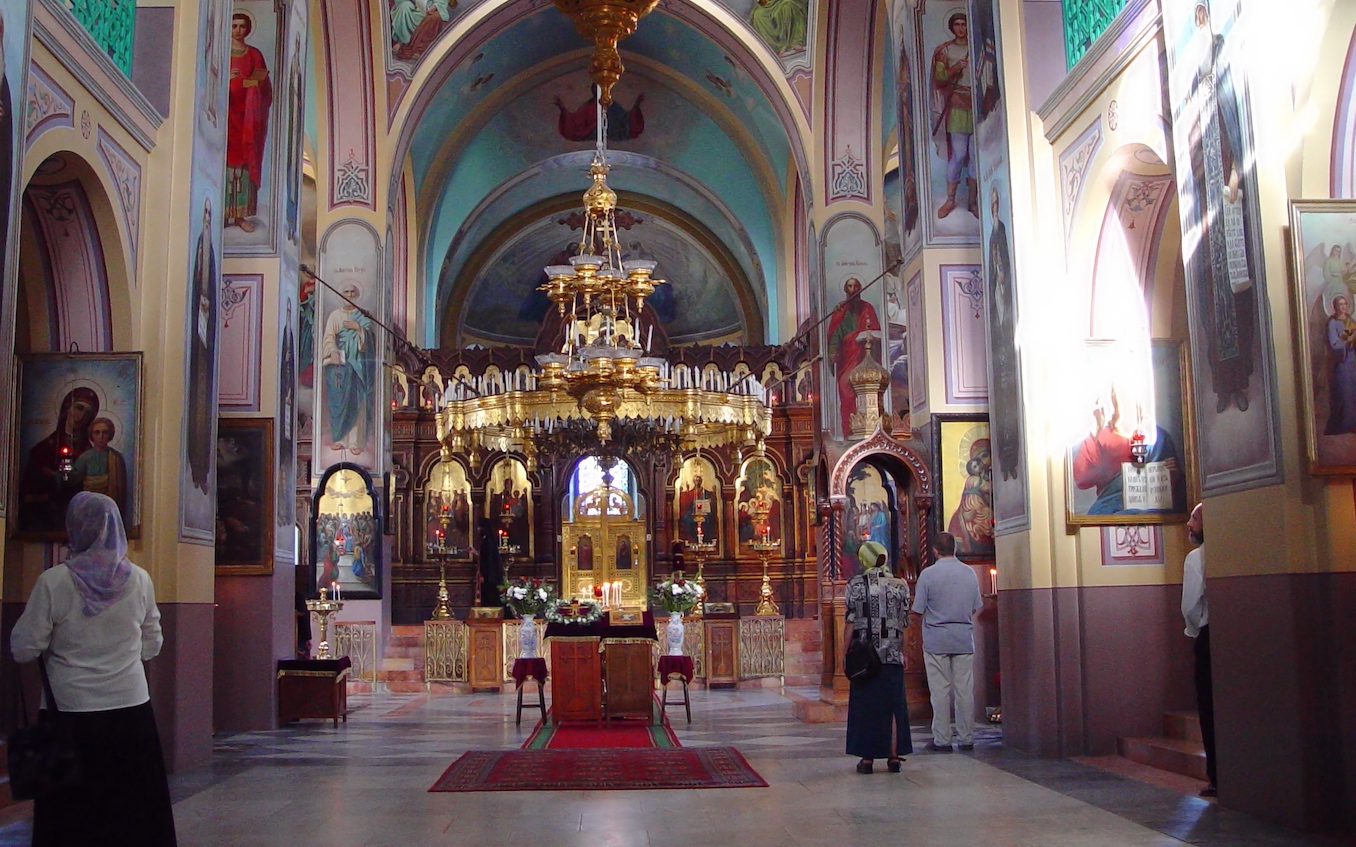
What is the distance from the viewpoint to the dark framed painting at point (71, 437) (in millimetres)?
8109

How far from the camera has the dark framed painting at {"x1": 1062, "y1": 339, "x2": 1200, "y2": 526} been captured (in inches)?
346

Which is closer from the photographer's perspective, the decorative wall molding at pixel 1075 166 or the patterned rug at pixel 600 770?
the patterned rug at pixel 600 770

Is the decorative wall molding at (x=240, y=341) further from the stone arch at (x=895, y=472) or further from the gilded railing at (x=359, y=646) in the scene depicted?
the gilded railing at (x=359, y=646)

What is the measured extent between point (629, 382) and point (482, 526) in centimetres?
827

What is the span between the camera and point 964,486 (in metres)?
11.7

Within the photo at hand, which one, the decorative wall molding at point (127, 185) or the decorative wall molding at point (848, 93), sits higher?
the decorative wall molding at point (848, 93)

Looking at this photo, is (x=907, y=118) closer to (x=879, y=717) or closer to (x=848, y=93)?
(x=848, y=93)

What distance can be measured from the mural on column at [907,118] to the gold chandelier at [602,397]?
2657 millimetres

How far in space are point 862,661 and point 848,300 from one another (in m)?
9.05

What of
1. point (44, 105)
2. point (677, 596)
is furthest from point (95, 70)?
point (677, 596)

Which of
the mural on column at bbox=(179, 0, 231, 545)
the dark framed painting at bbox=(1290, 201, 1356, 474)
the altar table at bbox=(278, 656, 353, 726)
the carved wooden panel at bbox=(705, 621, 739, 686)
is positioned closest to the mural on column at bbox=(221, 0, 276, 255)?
the mural on column at bbox=(179, 0, 231, 545)

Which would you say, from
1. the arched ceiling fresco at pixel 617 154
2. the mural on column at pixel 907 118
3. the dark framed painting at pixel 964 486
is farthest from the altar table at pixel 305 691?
the arched ceiling fresco at pixel 617 154

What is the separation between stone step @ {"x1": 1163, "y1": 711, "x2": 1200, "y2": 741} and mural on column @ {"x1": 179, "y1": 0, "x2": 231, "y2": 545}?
688 centimetres

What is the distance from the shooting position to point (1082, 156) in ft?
29.5
